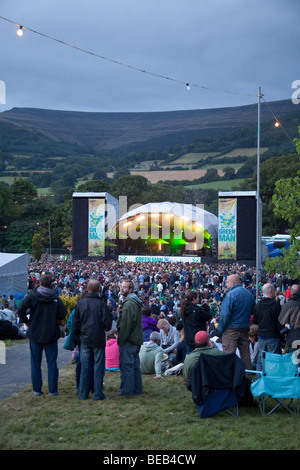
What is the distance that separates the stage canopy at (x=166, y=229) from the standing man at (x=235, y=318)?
128 feet

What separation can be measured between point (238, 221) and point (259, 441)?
120 ft

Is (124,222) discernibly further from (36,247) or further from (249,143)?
(249,143)

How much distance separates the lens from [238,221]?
40.1 metres

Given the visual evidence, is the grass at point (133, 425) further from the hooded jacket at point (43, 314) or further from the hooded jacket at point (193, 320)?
the hooded jacket at point (193, 320)

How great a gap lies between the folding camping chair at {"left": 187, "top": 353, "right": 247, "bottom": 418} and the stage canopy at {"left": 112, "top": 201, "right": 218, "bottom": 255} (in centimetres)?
3980

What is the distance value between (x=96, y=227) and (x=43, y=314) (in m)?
37.2

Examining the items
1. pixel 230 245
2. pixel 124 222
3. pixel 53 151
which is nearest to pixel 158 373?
pixel 230 245

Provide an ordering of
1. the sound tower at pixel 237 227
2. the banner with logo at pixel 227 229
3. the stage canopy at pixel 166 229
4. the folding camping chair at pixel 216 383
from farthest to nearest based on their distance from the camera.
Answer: the stage canopy at pixel 166 229 < the banner with logo at pixel 227 229 < the sound tower at pixel 237 227 < the folding camping chair at pixel 216 383

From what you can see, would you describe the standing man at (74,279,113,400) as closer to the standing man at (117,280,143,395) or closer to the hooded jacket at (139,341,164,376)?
the standing man at (117,280,143,395)

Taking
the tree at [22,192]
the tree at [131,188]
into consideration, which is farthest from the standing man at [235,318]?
the tree at [131,188]

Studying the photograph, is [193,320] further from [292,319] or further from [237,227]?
[237,227]

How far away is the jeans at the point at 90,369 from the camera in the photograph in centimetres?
534

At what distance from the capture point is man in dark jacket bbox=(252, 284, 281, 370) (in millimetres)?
6062

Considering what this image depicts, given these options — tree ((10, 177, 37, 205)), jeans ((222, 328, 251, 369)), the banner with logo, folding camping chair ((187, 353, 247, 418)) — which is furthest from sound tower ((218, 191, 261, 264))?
folding camping chair ((187, 353, 247, 418))
